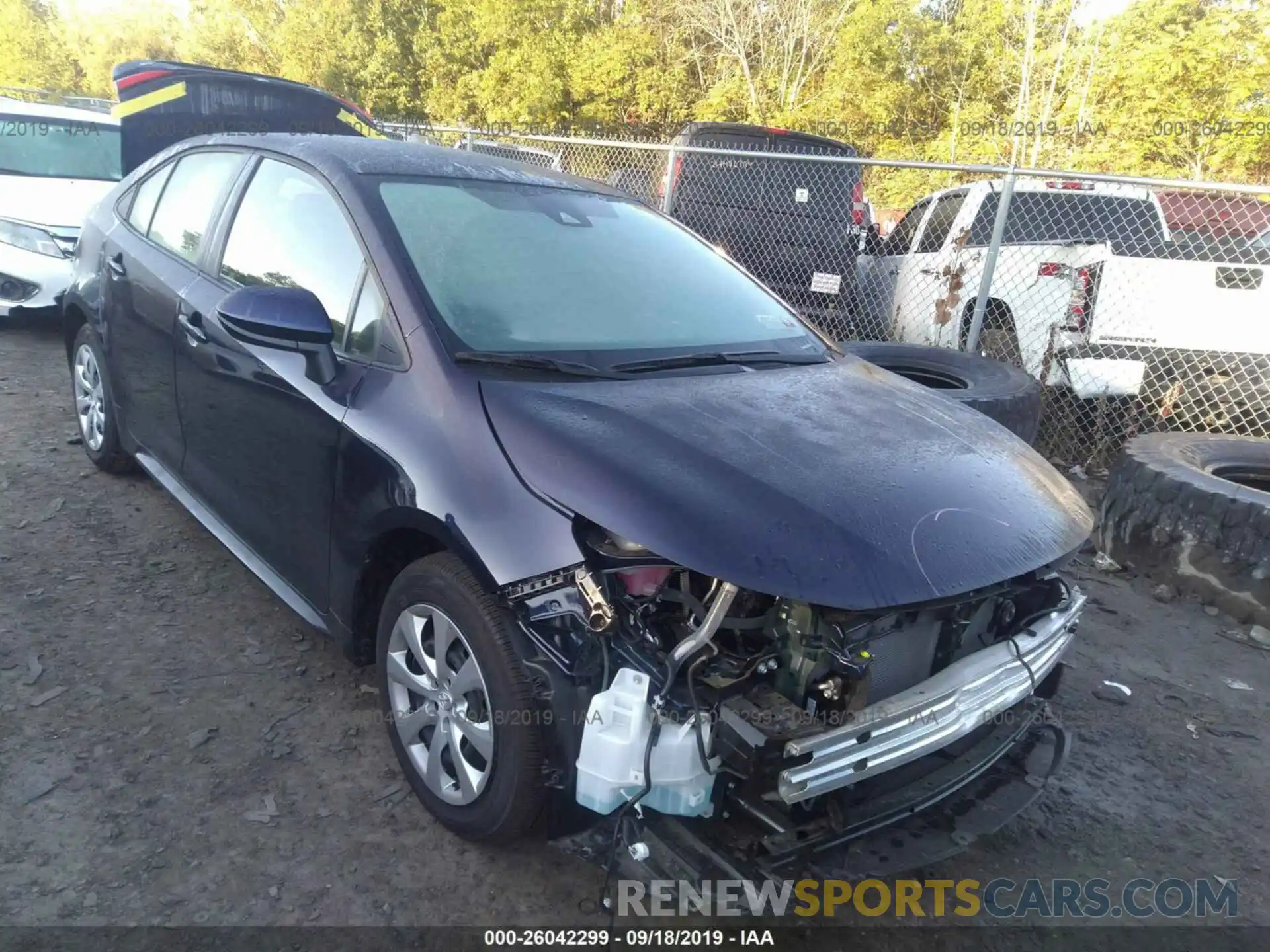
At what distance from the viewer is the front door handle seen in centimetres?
323

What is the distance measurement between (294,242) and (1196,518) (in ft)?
13.2

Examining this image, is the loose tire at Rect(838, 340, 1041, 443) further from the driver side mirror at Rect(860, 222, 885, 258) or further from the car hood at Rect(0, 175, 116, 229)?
the car hood at Rect(0, 175, 116, 229)

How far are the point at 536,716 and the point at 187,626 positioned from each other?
1.91 meters

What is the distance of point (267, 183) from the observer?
3.23 meters

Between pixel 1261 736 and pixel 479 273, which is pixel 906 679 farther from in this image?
pixel 1261 736

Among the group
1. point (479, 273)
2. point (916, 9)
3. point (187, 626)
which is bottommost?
point (187, 626)

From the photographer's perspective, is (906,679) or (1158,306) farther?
(1158,306)

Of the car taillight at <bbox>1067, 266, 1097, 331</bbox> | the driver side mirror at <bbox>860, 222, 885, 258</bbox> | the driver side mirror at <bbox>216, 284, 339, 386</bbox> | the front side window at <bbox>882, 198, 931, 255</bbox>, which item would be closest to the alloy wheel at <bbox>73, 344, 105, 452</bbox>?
the driver side mirror at <bbox>216, 284, 339, 386</bbox>

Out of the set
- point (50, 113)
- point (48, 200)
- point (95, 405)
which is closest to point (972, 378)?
point (95, 405)

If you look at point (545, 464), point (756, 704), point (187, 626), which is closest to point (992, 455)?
point (756, 704)

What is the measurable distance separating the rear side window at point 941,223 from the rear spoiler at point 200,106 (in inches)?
199

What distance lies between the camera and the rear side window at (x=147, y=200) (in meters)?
3.96

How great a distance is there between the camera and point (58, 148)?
8.05 meters

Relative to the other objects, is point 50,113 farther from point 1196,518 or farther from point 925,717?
point 1196,518
